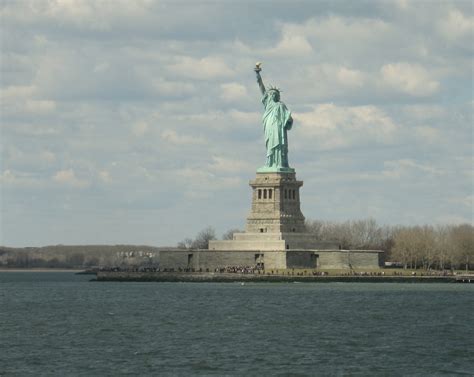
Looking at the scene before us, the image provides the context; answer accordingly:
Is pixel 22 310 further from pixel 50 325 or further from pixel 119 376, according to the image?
pixel 119 376

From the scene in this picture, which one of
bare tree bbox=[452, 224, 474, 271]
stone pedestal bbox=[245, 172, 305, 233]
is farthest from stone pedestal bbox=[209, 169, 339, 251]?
bare tree bbox=[452, 224, 474, 271]

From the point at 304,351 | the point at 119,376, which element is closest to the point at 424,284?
the point at 304,351

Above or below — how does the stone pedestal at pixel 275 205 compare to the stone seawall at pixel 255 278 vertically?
above

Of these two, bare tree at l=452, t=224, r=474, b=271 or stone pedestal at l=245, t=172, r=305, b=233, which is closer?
stone pedestal at l=245, t=172, r=305, b=233

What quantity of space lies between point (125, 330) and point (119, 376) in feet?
57.1

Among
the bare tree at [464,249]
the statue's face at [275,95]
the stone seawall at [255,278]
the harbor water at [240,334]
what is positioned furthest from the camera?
the bare tree at [464,249]

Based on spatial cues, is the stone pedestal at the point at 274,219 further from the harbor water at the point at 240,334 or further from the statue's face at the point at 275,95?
the harbor water at the point at 240,334

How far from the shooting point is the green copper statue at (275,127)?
416 ft

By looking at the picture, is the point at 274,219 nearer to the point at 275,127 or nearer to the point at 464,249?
the point at 275,127

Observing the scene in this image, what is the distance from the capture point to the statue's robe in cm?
12700

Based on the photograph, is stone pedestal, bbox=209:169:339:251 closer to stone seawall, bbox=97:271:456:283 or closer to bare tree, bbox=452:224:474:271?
stone seawall, bbox=97:271:456:283

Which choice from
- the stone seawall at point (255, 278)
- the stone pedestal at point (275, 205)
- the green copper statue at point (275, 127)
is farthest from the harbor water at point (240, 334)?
the green copper statue at point (275, 127)

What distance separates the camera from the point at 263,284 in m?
115

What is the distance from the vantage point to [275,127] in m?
127
